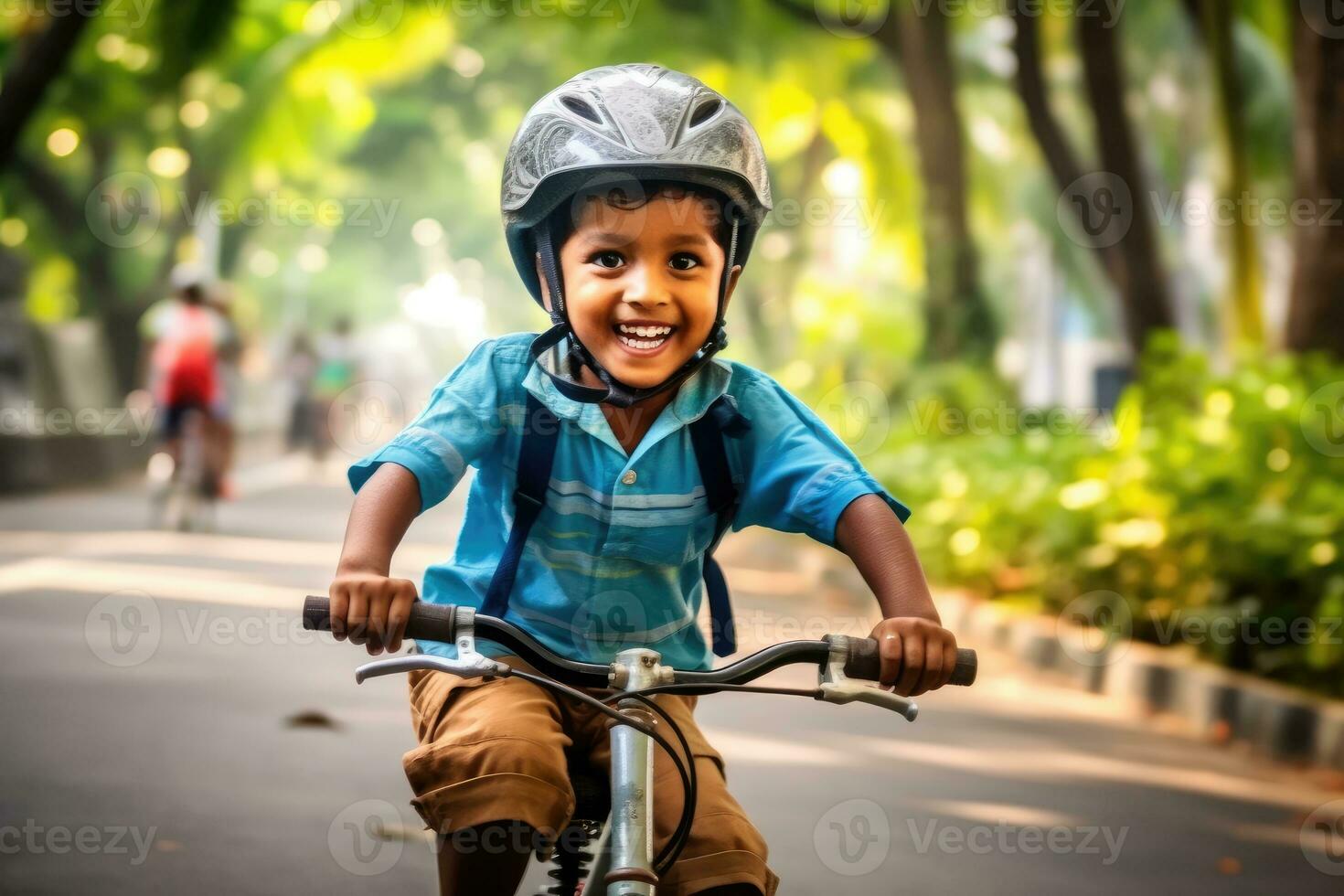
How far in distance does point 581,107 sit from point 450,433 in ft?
1.96

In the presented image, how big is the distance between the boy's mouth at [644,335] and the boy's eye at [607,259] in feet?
0.34

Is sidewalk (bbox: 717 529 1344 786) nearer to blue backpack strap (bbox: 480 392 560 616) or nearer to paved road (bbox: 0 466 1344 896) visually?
paved road (bbox: 0 466 1344 896)

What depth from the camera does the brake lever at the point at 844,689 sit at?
7.99 feet

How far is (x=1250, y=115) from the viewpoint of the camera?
17234 millimetres

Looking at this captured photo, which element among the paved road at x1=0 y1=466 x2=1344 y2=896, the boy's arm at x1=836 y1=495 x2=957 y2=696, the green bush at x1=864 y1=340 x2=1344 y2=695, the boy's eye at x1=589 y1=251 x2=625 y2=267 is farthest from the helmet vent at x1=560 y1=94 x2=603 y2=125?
the green bush at x1=864 y1=340 x2=1344 y2=695

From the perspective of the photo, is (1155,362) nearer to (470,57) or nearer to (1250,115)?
(1250,115)

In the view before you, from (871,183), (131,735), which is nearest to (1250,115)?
(871,183)

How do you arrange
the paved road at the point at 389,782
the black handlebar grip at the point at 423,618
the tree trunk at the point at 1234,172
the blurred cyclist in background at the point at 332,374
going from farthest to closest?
the blurred cyclist in background at the point at 332,374 < the tree trunk at the point at 1234,172 < the paved road at the point at 389,782 < the black handlebar grip at the point at 423,618

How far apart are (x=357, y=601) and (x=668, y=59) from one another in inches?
694

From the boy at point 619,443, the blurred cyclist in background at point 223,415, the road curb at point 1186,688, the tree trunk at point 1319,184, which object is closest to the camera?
the boy at point 619,443

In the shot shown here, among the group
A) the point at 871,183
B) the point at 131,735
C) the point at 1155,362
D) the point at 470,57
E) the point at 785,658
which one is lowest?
the point at 131,735

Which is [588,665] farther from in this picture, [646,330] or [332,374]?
[332,374]

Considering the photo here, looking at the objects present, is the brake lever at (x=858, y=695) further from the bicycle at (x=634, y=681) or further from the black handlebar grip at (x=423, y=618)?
the black handlebar grip at (x=423, y=618)

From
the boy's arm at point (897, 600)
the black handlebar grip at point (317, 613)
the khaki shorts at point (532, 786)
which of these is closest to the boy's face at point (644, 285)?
the boy's arm at point (897, 600)
